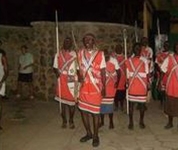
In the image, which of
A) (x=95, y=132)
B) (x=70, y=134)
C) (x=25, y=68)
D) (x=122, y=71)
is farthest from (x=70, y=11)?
(x=95, y=132)

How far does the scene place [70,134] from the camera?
10.2 meters

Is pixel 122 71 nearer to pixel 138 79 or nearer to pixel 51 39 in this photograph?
pixel 138 79

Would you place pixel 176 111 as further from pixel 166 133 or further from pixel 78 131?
pixel 78 131

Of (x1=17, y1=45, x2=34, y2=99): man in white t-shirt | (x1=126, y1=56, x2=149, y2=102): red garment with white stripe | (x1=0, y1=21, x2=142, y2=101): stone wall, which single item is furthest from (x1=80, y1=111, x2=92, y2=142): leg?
(x1=17, y1=45, x2=34, y2=99): man in white t-shirt

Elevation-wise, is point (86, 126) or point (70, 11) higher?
point (70, 11)

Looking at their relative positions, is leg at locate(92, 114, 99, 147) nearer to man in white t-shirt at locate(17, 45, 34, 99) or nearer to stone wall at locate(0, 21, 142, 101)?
stone wall at locate(0, 21, 142, 101)

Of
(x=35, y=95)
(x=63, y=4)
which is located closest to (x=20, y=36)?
(x=35, y=95)

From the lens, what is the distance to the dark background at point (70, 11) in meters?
19.2

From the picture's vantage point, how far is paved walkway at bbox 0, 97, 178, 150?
912 centimetres

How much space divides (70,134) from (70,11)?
1048 centimetres

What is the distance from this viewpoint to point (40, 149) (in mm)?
8836

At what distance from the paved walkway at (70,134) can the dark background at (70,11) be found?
6.62m

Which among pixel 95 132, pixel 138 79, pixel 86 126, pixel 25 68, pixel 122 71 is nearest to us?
pixel 95 132

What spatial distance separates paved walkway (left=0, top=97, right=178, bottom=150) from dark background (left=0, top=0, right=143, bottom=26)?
21.7 feet
